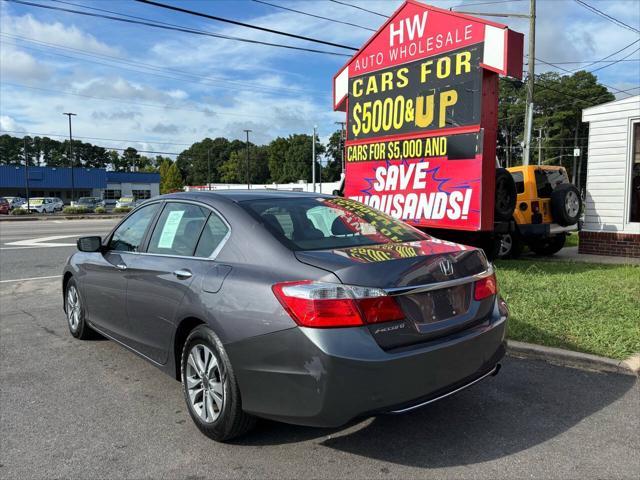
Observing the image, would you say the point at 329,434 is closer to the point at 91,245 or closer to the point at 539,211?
the point at 91,245

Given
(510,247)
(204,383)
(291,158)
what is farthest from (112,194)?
(204,383)

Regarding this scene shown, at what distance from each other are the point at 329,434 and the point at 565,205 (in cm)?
964

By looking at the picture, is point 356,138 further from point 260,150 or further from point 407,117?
point 260,150

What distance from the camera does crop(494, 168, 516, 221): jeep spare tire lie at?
8.98 metres

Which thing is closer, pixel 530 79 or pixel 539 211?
pixel 539 211

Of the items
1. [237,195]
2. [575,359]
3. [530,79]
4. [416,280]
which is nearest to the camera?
[416,280]

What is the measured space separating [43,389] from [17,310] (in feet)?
11.2

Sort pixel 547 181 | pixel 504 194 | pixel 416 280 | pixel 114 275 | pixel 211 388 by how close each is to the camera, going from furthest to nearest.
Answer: pixel 547 181 → pixel 504 194 → pixel 114 275 → pixel 211 388 → pixel 416 280

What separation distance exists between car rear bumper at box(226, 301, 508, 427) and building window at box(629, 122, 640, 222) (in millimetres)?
9836

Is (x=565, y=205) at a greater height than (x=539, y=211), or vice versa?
(x=565, y=205)

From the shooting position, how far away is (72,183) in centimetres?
6322


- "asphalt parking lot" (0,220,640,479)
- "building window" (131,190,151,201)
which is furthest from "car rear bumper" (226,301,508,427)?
"building window" (131,190,151,201)

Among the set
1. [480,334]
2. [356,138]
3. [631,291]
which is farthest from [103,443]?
[356,138]

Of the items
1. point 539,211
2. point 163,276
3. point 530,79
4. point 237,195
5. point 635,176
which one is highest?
point 530,79
